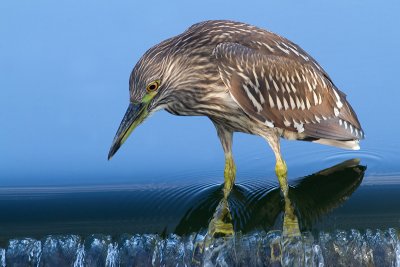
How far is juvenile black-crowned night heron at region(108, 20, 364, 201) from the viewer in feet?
17.1

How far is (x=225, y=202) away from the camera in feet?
19.0

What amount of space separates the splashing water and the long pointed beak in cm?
62

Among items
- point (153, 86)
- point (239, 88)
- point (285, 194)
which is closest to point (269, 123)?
point (239, 88)

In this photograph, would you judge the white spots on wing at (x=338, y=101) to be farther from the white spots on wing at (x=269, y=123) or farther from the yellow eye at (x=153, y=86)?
the yellow eye at (x=153, y=86)

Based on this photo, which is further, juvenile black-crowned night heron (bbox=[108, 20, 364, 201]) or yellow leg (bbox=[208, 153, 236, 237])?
yellow leg (bbox=[208, 153, 236, 237])

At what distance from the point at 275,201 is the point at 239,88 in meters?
0.85

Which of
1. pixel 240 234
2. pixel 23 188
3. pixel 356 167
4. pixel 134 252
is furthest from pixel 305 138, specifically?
pixel 23 188

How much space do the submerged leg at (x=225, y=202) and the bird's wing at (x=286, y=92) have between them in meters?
0.42

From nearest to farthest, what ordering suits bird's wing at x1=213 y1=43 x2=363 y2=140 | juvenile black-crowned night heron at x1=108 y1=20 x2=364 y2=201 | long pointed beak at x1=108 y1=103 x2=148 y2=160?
1. long pointed beak at x1=108 y1=103 x2=148 y2=160
2. juvenile black-crowned night heron at x1=108 y1=20 x2=364 y2=201
3. bird's wing at x1=213 y1=43 x2=363 y2=140

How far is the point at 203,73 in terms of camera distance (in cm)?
540

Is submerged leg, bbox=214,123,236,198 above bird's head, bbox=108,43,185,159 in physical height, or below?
below

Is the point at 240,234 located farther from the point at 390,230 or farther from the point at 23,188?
the point at 23,188

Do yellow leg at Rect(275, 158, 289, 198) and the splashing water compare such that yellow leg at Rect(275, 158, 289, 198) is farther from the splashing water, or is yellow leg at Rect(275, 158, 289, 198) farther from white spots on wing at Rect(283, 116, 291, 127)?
the splashing water

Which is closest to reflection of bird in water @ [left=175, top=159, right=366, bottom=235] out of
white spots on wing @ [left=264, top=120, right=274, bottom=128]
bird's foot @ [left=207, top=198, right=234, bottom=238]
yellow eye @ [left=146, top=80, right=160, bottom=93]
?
bird's foot @ [left=207, top=198, right=234, bottom=238]
